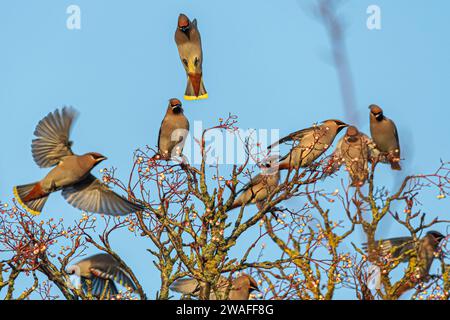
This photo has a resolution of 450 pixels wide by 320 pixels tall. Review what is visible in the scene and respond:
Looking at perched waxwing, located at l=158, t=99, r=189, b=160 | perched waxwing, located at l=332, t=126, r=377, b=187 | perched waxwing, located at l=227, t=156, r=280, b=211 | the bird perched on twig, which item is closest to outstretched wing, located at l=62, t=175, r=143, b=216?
perched waxwing, located at l=158, t=99, r=189, b=160

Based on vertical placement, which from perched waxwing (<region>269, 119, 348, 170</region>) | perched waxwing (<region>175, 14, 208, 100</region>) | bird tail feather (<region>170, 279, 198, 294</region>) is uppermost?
perched waxwing (<region>175, 14, 208, 100</region>)

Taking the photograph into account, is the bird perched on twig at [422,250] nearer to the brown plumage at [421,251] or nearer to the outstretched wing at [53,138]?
the brown plumage at [421,251]

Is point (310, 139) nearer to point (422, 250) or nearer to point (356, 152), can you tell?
point (356, 152)

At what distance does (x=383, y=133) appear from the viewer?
33.3ft

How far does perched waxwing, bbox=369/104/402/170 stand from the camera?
10.0 meters

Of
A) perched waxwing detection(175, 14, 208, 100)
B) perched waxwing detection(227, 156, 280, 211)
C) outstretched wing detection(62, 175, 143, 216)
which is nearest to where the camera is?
perched waxwing detection(227, 156, 280, 211)

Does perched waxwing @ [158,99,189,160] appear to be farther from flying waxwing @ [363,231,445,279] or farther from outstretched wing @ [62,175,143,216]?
flying waxwing @ [363,231,445,279]

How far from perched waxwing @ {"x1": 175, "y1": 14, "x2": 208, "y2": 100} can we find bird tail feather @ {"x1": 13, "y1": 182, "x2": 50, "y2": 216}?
6.57ft

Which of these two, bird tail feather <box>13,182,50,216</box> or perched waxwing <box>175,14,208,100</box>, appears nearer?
bird tail feather <box>13,182,50,216</box>

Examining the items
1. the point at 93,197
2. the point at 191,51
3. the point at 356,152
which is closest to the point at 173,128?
the point at 93,197

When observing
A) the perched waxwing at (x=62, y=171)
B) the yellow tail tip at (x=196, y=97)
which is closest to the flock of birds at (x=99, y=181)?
the perched waxwing at (x=62, y=171)
